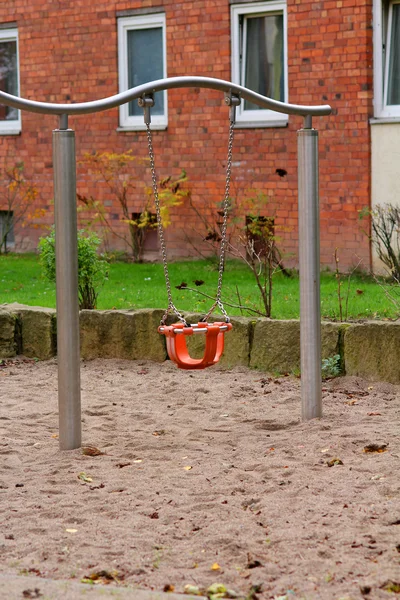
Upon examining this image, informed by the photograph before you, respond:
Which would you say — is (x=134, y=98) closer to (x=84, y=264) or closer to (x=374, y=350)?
(x=374, y=350)

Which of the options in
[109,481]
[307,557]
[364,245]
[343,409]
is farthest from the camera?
[364,245]

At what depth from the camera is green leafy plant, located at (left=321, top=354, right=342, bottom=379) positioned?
310 inches

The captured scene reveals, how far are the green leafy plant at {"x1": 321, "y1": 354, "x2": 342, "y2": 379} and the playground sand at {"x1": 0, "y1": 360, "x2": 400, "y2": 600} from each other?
79mm

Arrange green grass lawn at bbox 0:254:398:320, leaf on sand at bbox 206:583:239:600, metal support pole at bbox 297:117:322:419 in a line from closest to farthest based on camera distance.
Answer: leaf on sand at bbox 206:583:239:600, metal support pole at bbox 297:117:322:419, green grass lawn at bbox 0:254:398:320

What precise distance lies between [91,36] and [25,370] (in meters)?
7.90

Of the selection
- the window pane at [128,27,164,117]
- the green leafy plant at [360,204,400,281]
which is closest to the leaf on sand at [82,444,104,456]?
the green leafy plant at [360,204,400,281]

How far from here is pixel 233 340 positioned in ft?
27.3

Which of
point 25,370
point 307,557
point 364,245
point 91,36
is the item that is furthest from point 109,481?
point 91,36

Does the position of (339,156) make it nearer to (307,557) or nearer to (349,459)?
(349,459)

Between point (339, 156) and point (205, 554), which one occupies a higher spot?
point (339, 156)

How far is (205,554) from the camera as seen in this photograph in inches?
169

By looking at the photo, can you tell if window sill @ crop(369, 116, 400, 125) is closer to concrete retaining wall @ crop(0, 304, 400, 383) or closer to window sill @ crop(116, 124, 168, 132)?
window sill @ crop(116, 124, 168, 132)

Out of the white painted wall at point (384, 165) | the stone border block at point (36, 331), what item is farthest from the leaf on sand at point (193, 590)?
the white painted wall at point (384, 165)

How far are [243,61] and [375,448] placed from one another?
905cm
